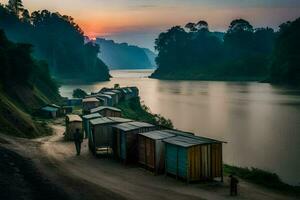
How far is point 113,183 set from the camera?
26.9 metres

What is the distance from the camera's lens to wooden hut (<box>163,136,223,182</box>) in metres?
26.8

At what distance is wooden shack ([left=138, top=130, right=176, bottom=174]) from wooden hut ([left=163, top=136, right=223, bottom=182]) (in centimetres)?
140

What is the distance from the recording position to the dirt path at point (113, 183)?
80.5ft

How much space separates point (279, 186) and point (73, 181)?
13132 mm

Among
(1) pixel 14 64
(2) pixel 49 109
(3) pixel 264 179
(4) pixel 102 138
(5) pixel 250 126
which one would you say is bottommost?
(5) pixel 250 126

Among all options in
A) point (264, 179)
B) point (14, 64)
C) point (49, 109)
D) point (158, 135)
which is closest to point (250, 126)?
point (49, 109)

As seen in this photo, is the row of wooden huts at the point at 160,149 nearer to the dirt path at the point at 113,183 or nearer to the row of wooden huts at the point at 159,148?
the row of wooden huts at the point at 159,148

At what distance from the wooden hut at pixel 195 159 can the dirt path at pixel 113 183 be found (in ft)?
2.20

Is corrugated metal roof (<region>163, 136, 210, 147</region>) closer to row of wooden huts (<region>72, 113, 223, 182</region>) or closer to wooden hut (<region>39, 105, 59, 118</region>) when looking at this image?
row of wooden huts (<region>72, 113, 223, 182</region>)

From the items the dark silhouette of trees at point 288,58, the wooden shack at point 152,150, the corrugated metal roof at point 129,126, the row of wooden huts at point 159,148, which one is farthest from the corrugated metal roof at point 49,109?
the dark silhouette of trees at point 288,58

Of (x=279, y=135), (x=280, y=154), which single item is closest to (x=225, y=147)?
(x=280, y=154)

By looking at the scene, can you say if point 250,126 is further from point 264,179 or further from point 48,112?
point 264,179

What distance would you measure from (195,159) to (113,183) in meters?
5.17

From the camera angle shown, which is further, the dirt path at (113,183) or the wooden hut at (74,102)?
the wooden hut at (74,102)
